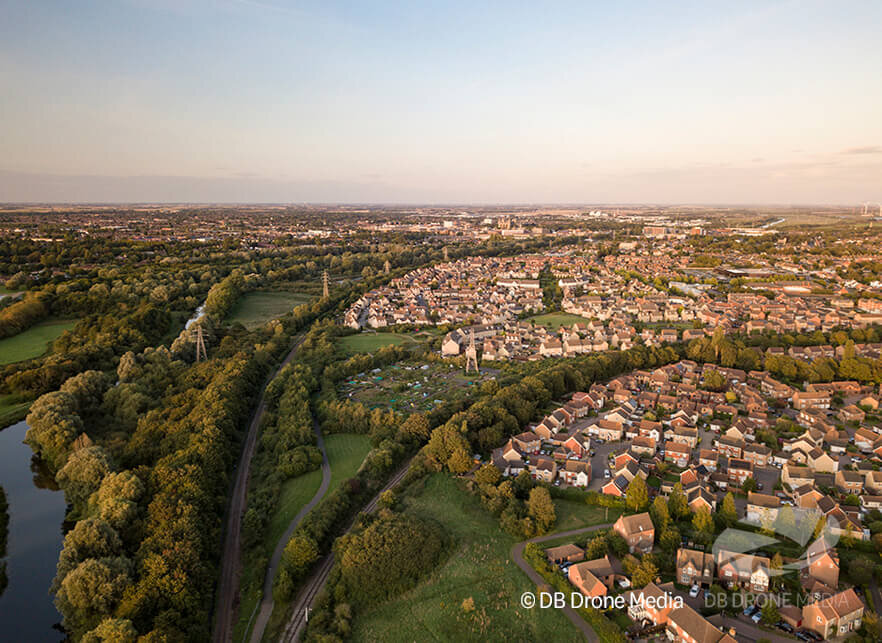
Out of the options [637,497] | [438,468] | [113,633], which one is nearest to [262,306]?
[438,468]

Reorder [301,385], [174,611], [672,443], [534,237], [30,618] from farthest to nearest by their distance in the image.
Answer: [534,237] → [301,385] → [672,443] → [30,618] → [174,611]

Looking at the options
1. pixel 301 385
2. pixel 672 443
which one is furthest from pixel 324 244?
pixel 672 443

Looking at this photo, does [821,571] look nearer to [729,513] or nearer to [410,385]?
[729,513]

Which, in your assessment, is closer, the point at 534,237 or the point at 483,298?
the point at 483,298

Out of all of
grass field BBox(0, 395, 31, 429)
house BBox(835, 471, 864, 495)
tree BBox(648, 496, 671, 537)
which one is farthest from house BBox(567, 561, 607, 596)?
grass field BBox(0, 395, 31, 429)

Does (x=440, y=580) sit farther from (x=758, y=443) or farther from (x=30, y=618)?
(x=758, y=443)

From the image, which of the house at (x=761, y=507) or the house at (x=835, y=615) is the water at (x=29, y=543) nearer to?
the house at (x=835, y=615)
